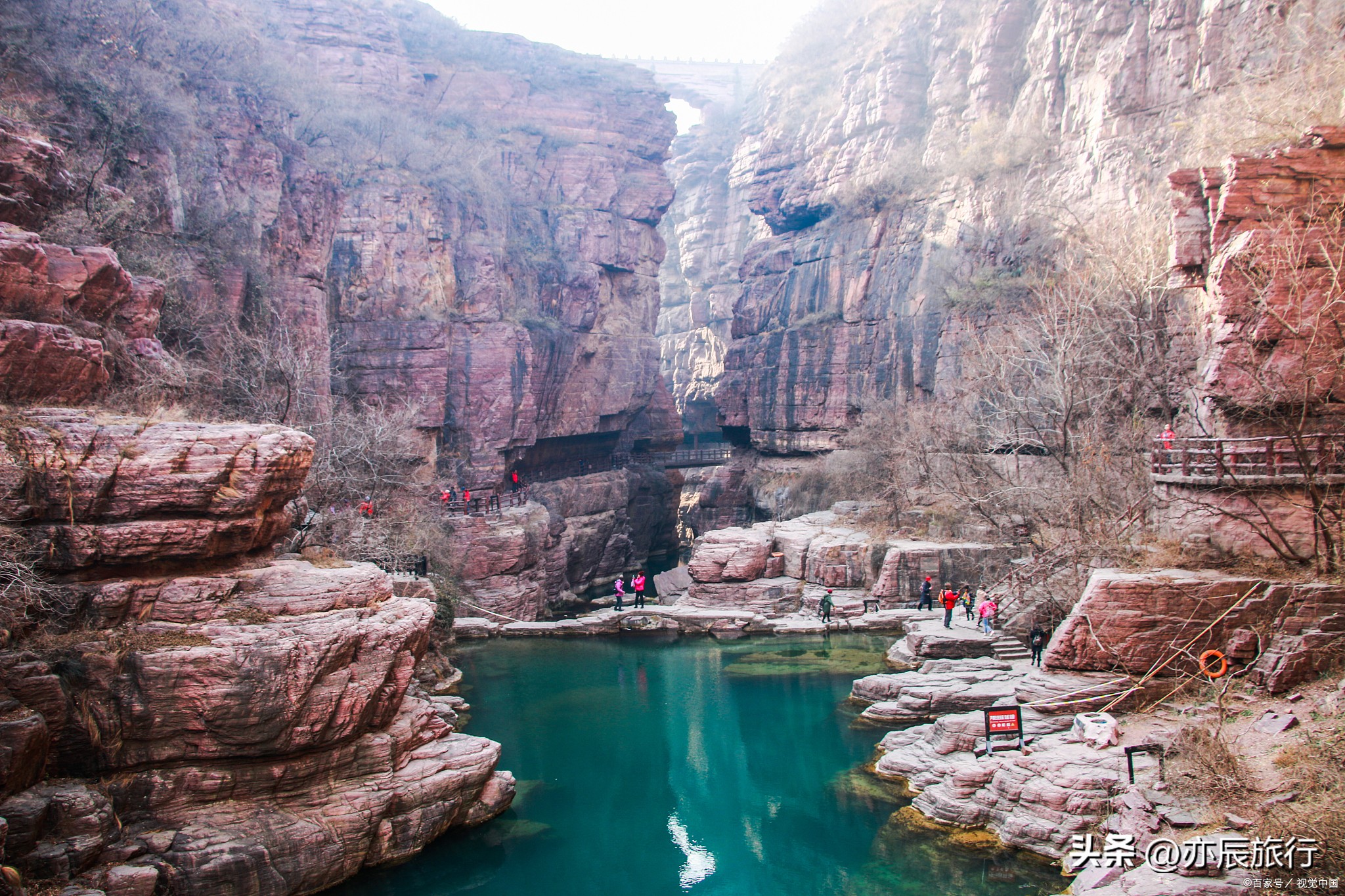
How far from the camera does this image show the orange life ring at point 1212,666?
13992 mm

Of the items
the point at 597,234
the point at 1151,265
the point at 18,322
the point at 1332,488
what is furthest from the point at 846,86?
the point at 18,322

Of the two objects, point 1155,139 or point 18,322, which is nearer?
point 18,322

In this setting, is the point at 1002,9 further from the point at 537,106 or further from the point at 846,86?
the point at 537,106

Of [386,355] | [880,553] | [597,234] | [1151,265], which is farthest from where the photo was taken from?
[597,234]

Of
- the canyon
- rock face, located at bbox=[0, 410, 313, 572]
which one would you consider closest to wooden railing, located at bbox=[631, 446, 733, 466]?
the canyon

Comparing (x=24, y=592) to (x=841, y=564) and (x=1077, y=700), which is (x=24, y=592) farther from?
(x=841, y=564)

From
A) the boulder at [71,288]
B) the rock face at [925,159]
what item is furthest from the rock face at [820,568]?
the boulder at [71,288]

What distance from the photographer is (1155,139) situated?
1261 inches

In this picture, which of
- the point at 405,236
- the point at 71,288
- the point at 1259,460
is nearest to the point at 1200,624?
the point at 1259,460

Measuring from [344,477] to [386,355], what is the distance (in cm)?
987

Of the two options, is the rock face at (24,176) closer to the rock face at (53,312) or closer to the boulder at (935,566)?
the rock face at (53,312)

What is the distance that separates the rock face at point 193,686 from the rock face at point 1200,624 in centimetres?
1165

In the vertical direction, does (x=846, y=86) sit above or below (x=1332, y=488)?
above

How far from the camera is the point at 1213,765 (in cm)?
1148
